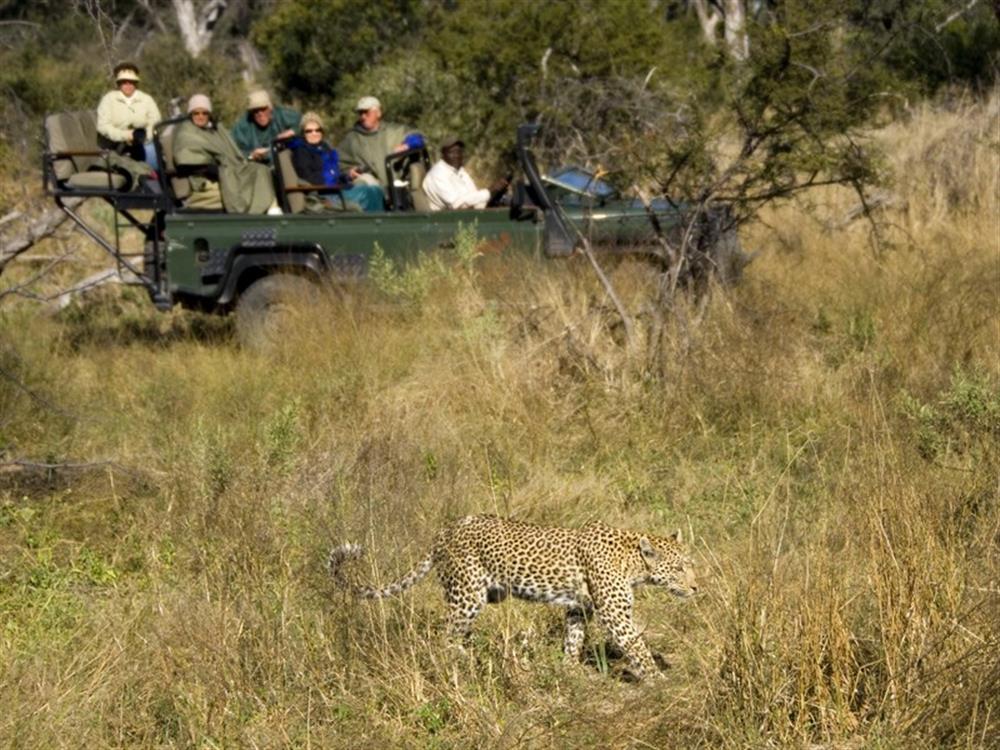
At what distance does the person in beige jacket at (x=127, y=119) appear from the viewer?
495 inches

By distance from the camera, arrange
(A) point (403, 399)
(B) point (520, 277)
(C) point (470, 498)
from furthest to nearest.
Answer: (B) point (520, 277) → (A) point (403, 399) → (C) point (470, 498)

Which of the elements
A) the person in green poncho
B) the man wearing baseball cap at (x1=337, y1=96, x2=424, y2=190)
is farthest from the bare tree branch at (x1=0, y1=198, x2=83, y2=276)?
the man wearing baseball cap at (x1=337, y1=96, x2=424, y2=190)

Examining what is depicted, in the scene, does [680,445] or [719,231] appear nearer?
[680,445]

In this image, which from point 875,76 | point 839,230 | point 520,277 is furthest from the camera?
point 839,230

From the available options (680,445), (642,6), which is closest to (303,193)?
(680,445)

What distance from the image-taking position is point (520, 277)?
37.6ft

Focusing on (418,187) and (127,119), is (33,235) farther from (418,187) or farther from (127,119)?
(418,187)

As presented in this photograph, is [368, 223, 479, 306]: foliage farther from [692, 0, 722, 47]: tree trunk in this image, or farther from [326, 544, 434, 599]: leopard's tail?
[692, 0, 722, 47]: tree trunk

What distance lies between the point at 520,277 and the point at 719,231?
142 cm

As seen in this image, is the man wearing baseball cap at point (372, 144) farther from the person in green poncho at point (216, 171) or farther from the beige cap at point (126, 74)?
the beige cap at point (126, 74)

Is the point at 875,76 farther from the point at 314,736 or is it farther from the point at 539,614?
the point at 314,736

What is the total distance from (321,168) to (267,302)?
4.10 ft

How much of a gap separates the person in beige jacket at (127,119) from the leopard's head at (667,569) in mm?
7062

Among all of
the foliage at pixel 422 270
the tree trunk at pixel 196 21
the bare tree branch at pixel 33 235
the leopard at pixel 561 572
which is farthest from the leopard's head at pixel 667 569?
the tree trunk at pixel 196 21
